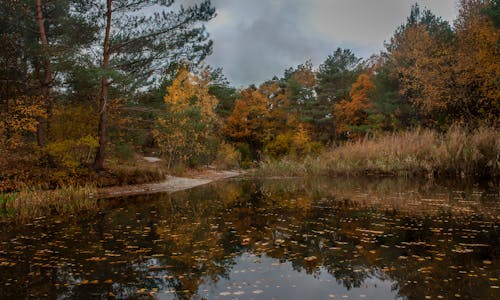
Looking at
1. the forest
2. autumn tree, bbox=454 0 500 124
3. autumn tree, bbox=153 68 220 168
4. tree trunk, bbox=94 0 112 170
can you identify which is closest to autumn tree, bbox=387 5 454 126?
the forest

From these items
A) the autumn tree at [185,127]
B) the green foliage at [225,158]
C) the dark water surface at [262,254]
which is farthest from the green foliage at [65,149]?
the green foliage at [225,158]

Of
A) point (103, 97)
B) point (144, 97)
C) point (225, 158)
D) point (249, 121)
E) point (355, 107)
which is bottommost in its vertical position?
point (225, 158)

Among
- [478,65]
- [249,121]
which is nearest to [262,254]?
[478,65]

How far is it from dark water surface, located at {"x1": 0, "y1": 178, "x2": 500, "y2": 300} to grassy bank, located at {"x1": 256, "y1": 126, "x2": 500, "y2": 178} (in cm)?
688

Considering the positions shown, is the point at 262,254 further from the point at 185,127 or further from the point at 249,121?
the point at 249,121

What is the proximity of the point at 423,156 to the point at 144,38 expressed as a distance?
12888 mm

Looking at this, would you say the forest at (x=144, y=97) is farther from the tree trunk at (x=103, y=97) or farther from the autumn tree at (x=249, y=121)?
the autumn tree at (x=249, y=121)

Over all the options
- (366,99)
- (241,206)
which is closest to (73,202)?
(241,206)

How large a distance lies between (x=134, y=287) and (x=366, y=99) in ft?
106

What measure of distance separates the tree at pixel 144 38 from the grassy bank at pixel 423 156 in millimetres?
8700

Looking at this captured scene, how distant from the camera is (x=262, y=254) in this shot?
16.5 ft

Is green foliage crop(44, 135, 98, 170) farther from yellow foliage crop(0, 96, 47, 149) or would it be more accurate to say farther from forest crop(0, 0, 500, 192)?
yellow foliage crop(0, 96, 47, 149)

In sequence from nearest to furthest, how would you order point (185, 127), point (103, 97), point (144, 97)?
point (103, 97), point (144, 97), point (185, 127)

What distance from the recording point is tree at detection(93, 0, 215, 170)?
1509cm
